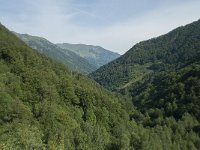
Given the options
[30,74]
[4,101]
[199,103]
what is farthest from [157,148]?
[199,103]

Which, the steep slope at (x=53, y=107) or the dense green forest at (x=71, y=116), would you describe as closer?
the dense green forest at (x=71, y=116)

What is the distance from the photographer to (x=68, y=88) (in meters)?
175

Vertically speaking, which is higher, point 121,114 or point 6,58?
point 6,58

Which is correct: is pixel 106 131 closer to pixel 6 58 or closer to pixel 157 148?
pixel 157 148

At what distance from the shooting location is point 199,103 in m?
197

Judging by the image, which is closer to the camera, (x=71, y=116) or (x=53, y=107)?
(x=53, y=107)

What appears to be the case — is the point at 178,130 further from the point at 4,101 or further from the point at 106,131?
the point at 4,101

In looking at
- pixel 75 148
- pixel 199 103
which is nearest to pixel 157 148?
pixel 75 148

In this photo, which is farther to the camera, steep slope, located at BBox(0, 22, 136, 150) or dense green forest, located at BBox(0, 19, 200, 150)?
steep slope, located at BBox(0, 22, 136, 150)

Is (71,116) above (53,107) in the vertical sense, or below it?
Result: below

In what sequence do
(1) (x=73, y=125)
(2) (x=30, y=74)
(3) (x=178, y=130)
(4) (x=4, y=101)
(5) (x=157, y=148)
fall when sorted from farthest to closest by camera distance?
(2) (x=30, y=74), (3) (x=178, y=130), (1) (x=73, y=125), (4) (x=4, y=101), (5) (x=157, y=148)

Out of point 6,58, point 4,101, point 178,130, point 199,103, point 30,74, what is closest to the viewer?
point 4,101

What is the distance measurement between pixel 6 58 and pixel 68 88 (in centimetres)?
2868

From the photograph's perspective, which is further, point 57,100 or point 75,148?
point 57,100
